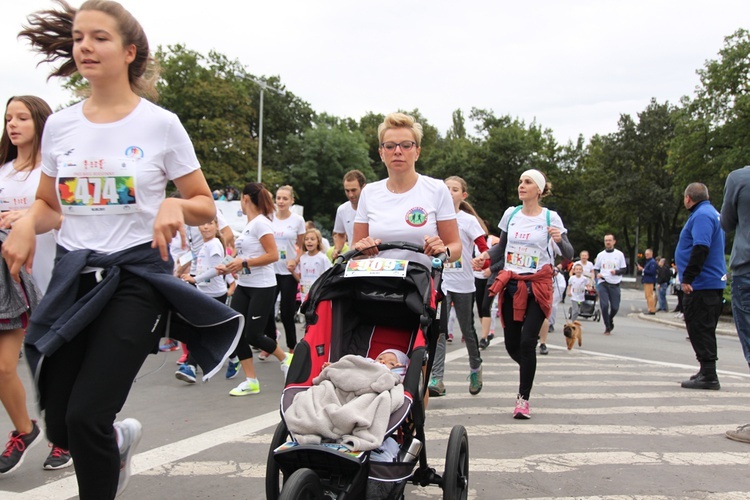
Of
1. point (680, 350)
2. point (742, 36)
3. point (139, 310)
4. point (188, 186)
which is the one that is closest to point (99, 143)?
point (188, 186)

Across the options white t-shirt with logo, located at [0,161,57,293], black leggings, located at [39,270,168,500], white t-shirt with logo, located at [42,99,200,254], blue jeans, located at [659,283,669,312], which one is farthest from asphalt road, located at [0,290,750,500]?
blue jeans, located at [659,283,669,312]

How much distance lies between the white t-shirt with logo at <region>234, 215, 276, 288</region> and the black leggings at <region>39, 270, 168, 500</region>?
15.2ft

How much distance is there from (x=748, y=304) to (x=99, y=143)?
5163mm

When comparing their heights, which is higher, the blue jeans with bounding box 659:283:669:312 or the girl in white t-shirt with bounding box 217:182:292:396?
the girl in white t-shirt with bounding box 217:182:292:396

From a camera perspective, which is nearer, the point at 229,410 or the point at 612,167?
the point at 229,410

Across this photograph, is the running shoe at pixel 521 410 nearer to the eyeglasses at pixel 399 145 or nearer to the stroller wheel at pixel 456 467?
the stroller wheel at pixel 456 467

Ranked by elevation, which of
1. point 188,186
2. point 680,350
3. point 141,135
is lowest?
point 680,350

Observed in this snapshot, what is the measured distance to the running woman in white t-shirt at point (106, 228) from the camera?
270 centimetres

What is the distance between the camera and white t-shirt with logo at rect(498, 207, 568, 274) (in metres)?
6.33

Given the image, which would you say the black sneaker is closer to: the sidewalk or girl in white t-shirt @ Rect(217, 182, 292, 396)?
girl in white t-shirt @ Rect(217, 182, 292, 396)

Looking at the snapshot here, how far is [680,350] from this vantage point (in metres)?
12.4

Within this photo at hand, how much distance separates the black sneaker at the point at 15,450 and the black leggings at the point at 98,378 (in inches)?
67.3

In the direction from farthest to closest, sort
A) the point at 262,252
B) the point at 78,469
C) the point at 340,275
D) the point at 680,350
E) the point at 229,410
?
1. the point at 680,350
2. the point at 262,252
3. the point at 229,410
4. the point at 340,275
5. the point at 78,469

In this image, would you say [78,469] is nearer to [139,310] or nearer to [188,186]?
[139,310]
